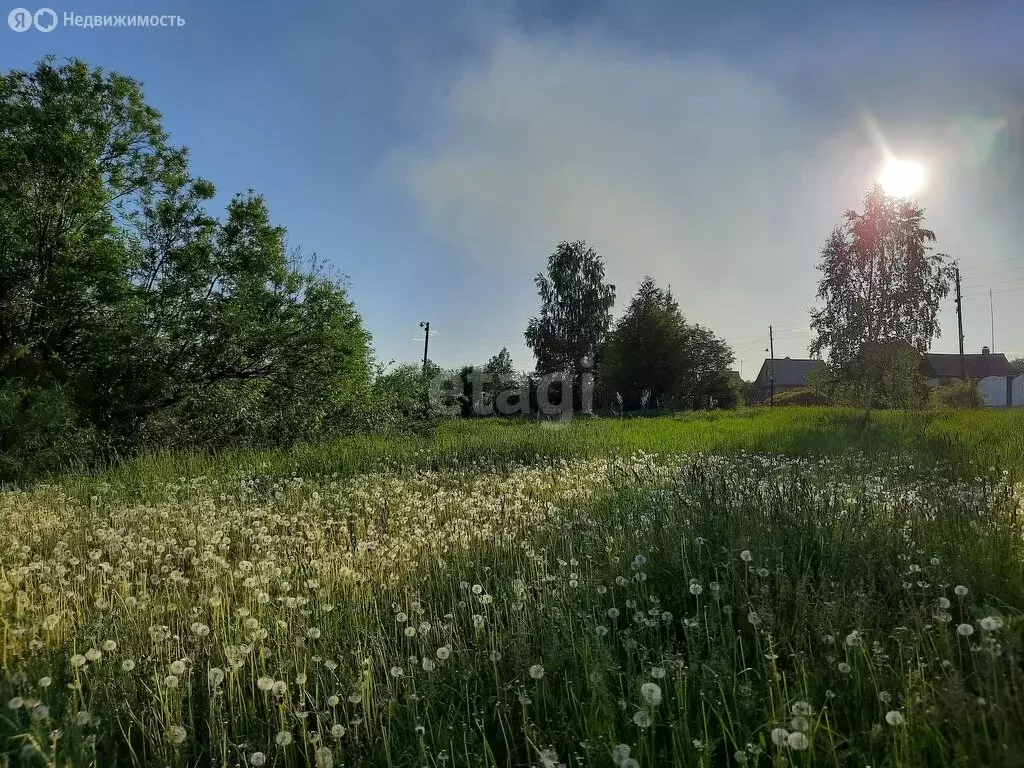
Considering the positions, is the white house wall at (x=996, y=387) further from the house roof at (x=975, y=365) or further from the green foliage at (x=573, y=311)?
the green foliage at (x=573, y=311)

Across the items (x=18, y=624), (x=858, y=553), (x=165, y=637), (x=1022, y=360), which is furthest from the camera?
(x=1022, y=360)

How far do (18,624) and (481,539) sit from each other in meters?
3.17

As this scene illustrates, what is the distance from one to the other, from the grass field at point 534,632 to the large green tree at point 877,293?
19688 millimetres

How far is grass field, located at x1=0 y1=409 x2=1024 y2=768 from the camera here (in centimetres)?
211

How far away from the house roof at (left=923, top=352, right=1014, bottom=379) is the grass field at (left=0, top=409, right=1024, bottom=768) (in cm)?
8061

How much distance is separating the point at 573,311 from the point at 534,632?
4360 cm

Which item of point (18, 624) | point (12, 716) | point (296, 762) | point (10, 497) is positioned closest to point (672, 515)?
point (296, 762)

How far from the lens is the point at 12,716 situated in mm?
2328

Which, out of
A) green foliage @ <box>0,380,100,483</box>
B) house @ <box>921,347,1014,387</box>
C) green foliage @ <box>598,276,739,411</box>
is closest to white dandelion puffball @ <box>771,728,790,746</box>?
green foliage @ <box>0,380,100,483</box>

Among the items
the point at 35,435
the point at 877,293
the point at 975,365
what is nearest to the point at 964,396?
the point at 877,293

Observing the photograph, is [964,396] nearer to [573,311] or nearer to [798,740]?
[573,311]

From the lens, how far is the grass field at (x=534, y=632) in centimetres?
211

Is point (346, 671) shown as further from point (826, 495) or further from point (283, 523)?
point (826, 495)

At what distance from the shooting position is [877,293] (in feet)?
78.3
